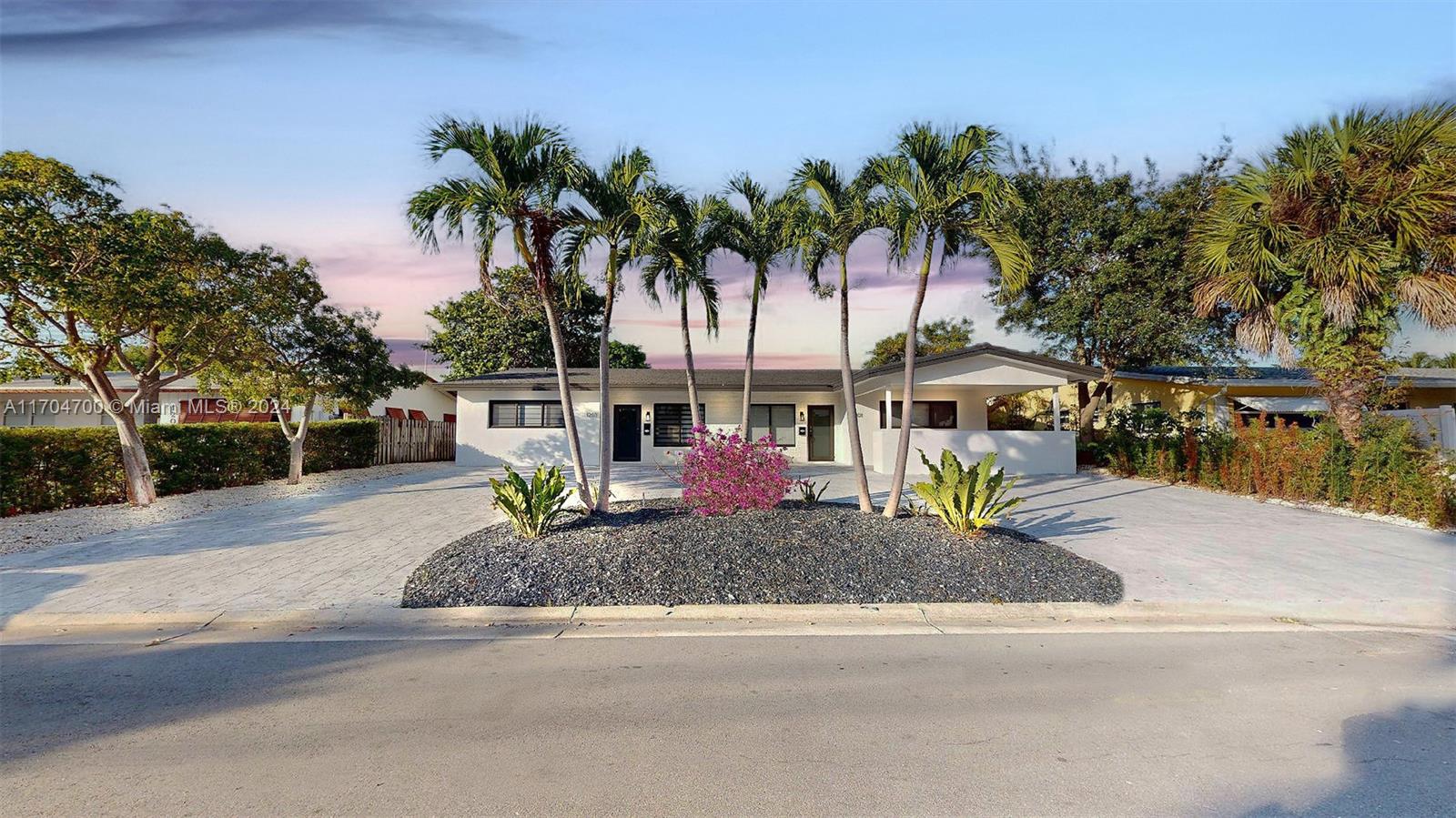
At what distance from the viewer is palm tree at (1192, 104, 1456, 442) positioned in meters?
11.2

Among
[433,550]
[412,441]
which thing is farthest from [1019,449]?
[412,441]

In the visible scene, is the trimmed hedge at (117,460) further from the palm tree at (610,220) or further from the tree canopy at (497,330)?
the tree canopy at (497,330)

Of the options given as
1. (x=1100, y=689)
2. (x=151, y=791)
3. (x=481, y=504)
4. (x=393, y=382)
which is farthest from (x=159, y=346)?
(x=1100, y=689)

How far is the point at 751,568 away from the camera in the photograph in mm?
7070

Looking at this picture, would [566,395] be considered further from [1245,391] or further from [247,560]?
[1245,391]

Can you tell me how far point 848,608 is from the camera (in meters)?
6.41

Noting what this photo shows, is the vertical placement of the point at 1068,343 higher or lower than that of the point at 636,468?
higher

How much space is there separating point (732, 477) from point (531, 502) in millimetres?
2606

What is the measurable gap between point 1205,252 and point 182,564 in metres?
18.0

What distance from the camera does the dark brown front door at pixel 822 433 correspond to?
22.2 m

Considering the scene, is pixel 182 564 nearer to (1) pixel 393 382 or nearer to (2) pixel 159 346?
(2) pixel 159 346

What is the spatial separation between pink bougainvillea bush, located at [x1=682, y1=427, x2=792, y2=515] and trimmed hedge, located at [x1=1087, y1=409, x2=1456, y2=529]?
1050cm

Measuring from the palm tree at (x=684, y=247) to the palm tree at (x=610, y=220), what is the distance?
0.84 feet

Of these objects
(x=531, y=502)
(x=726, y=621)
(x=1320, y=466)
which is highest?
(x=1320, y=466)
